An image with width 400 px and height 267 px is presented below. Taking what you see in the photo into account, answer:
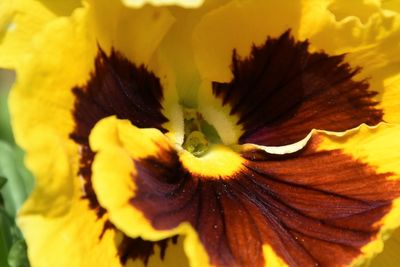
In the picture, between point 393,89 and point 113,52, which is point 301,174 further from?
point 113,52

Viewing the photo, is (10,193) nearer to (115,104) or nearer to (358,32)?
(115,104)

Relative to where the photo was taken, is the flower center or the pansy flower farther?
the flower center

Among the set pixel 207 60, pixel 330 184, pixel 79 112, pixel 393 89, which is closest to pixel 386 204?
pixel 330 184

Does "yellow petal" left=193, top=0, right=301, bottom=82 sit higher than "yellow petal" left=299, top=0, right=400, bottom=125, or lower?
lower

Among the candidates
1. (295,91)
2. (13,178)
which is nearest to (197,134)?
(295,91)

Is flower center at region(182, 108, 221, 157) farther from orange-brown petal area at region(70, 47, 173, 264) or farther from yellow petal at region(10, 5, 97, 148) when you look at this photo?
yellow petal at region(10, 5, 97, 148)

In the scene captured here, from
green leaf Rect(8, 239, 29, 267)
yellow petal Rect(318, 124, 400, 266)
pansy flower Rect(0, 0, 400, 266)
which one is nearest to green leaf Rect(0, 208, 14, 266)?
green leaf Rect(8, 239, 29, 267)
